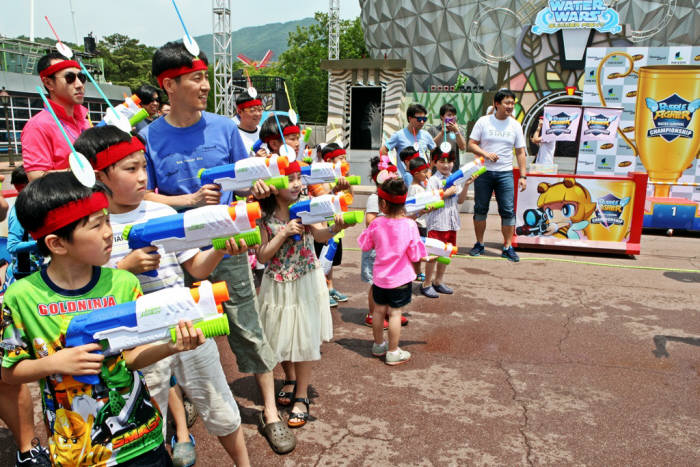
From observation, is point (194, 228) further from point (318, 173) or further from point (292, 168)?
point (318, 173)

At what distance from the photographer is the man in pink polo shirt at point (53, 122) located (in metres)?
3.20

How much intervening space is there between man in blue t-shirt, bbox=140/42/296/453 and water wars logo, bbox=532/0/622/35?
1417 centimetres

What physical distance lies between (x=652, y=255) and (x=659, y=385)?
15.6ft

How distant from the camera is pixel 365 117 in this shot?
Answer: 25.8 metres

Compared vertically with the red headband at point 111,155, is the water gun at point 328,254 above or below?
below

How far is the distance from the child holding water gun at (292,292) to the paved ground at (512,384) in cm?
42

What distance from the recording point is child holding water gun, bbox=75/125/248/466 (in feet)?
7.29

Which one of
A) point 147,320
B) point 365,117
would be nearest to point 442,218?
point 147,320

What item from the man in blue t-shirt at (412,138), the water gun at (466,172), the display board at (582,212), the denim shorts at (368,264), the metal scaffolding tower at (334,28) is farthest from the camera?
the metal scaffolding tower at (334,28)

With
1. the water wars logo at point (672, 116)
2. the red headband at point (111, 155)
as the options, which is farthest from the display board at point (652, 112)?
the red headband at point (111, 155)

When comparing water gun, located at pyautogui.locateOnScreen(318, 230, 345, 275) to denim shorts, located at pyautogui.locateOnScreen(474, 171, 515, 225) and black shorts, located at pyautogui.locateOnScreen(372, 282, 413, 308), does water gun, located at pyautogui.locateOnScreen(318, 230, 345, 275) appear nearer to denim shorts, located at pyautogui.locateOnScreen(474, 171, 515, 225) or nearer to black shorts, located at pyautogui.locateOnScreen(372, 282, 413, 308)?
black shorts, located at pyautogui.locateOnScreen(372, 282, 413, 308)

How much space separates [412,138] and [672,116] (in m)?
6.19

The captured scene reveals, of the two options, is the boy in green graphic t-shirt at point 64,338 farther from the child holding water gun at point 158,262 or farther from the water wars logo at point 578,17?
the water wars logo at point 578,17

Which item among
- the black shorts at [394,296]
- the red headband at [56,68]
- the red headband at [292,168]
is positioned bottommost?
the black shorts at [394,296]
